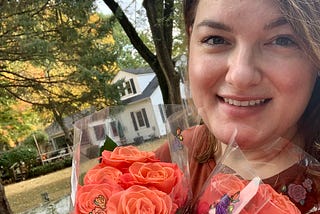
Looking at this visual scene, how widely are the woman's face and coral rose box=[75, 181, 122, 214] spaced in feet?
1.38

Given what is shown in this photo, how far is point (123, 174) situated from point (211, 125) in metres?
0.39

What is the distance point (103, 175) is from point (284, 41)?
0.64 metres

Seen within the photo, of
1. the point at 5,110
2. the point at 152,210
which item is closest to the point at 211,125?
the point at 152,210

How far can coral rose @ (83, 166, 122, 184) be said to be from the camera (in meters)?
0.97

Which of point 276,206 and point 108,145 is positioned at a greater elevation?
point 108,145

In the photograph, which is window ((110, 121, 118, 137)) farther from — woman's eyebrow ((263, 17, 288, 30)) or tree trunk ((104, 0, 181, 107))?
A: tree trunk ((104, 0, 181, 107))

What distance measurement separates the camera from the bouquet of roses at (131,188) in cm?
84

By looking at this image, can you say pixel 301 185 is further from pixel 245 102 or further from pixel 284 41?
pixel 284 41

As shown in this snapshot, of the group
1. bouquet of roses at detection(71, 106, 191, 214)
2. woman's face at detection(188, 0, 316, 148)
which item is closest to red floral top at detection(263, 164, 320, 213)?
woman's face at detection(188, 0, 316, 148)

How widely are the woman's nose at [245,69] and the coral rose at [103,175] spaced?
42 centimetres

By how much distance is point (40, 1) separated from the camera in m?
8.56

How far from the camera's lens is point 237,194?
83 centimetres

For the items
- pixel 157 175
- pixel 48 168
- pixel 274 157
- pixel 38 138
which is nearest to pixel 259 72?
pixel 274 157

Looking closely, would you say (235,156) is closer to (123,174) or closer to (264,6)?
(123,174)
